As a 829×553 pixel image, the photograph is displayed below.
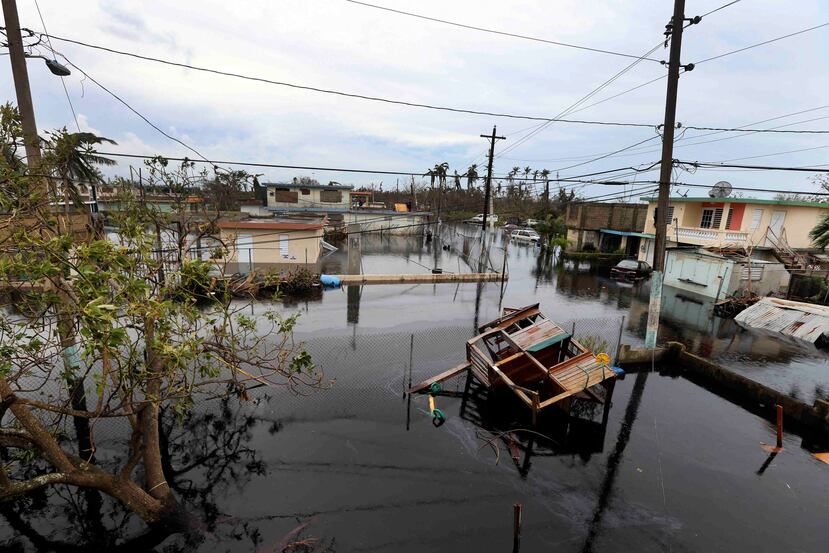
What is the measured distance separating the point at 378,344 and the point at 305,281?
755 cm

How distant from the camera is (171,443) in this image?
7.48m

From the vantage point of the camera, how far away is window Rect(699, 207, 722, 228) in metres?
24.0

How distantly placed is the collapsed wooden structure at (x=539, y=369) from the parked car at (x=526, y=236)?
32.4 m

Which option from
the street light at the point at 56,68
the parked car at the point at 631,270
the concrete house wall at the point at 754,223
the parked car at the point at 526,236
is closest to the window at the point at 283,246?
the street light at the point at 56,68

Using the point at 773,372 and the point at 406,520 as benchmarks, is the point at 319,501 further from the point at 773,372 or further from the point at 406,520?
the point at 773,372

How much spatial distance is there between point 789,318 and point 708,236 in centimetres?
918

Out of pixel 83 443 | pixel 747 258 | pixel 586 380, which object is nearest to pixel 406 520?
pixel 586 380

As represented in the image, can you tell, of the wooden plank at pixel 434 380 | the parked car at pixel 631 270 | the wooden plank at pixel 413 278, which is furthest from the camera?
the parked car at pixel 631 270

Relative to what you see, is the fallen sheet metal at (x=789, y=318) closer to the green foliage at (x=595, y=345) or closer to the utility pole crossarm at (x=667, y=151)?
the utility pole crossarm at (x=667, y=151)

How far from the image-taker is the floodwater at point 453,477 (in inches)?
226

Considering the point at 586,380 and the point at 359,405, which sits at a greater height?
the point at 586,380

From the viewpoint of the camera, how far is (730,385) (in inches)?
418

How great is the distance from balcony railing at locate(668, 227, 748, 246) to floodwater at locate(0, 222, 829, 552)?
1344 cm

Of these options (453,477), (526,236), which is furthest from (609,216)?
(453,477)
